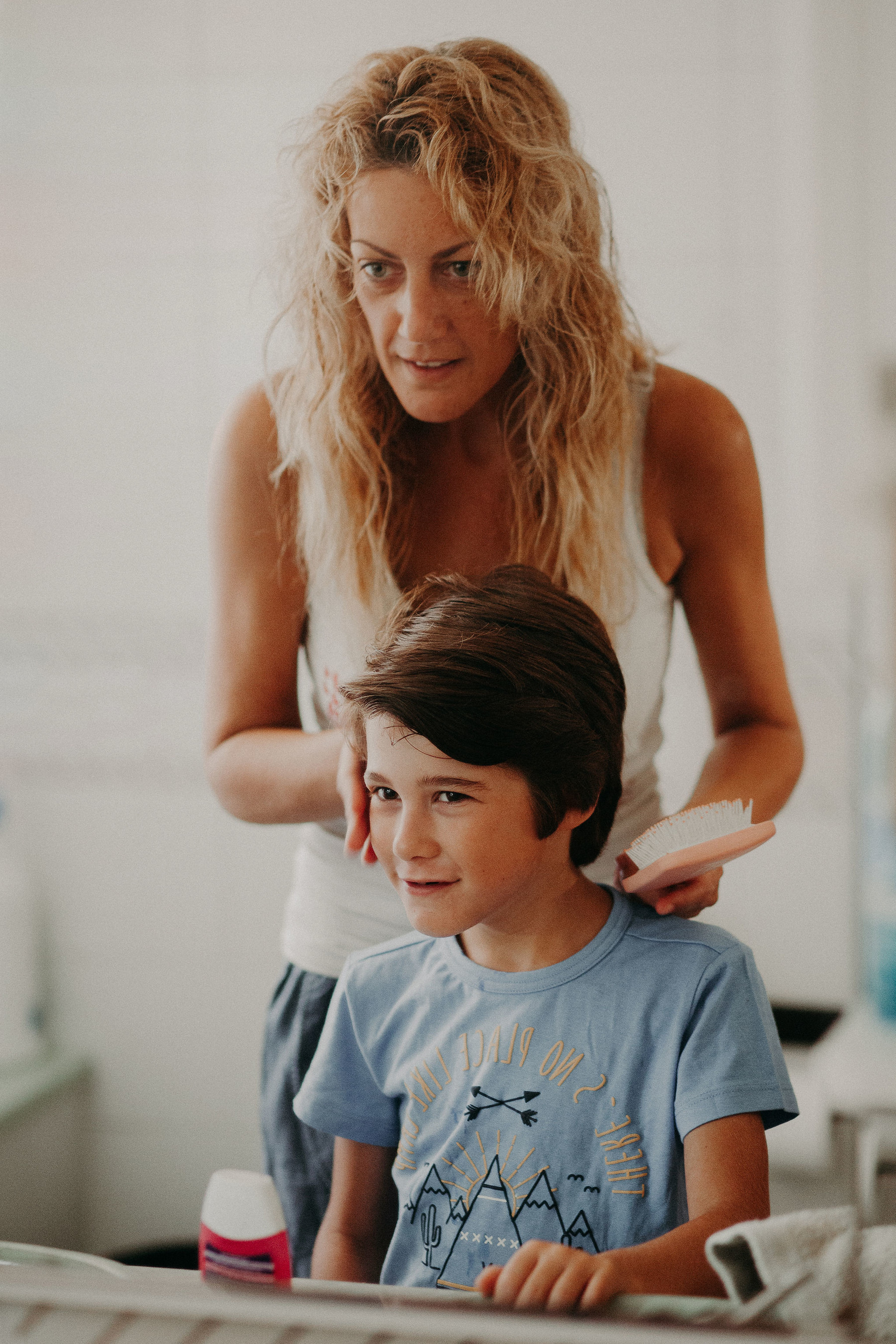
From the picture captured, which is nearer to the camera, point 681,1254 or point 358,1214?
point 681,1254

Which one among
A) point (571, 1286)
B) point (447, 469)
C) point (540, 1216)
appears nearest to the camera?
point (571, 1286)

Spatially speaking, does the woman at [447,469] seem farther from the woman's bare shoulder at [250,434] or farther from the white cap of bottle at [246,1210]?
the white cap of bottle at [246,1210]

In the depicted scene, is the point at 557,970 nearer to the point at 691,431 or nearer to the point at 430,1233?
the point at 430,1233

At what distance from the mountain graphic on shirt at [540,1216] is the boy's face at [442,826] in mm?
124

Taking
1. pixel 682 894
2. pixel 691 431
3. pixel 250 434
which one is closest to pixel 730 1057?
pixel 682 894

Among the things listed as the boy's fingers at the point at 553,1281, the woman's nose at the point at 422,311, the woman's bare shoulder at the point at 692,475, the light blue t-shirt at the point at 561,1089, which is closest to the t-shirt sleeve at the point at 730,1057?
the light blue t-shirt at the point at 561,1089

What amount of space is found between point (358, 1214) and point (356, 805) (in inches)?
8.9

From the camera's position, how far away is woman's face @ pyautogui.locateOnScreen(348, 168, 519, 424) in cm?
55

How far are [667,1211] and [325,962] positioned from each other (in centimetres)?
25

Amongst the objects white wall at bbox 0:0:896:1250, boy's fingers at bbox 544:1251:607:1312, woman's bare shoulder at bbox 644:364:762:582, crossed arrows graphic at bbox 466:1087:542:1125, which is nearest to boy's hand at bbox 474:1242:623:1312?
boy's fingers at bbox 544:1251:607:1312

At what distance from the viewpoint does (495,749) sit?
53 cm

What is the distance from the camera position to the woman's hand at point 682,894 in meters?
0.56

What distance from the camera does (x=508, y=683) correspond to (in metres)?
0.52

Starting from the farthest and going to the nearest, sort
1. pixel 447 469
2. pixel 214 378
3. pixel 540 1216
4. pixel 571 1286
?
pixel 214 378 → pixel 447 469 → pixel 540 1216 → pixel 571 1286
